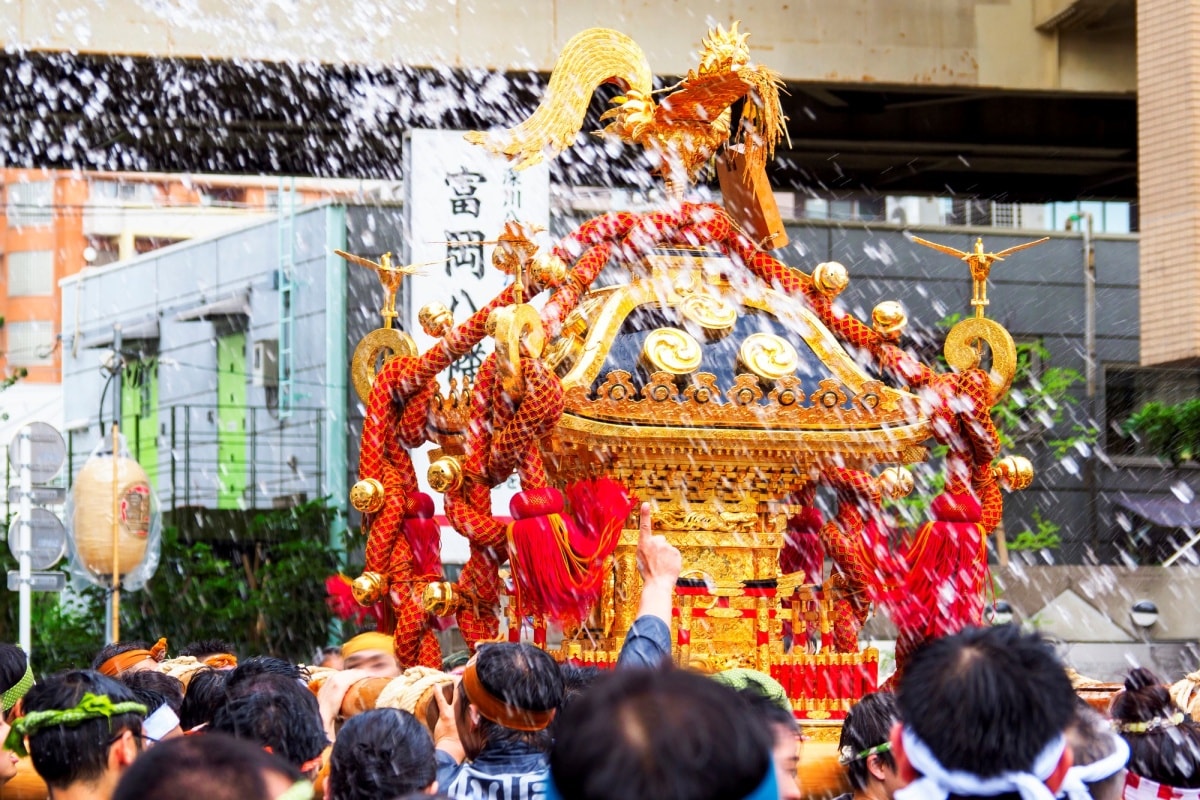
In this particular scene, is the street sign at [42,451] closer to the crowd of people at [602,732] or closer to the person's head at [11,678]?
the crowd of people at [602,732]

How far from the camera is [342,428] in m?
13.6

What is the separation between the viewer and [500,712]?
10.3ft

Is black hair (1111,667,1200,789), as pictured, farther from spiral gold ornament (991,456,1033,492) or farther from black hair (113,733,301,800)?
black hair (113,733,301,800)

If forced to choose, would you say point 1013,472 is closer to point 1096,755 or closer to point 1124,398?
point 1096,755

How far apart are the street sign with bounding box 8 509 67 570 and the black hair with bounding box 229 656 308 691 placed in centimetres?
502

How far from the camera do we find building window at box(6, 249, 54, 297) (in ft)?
100

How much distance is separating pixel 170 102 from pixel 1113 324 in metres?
8.41

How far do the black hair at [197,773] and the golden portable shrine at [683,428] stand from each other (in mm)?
2700

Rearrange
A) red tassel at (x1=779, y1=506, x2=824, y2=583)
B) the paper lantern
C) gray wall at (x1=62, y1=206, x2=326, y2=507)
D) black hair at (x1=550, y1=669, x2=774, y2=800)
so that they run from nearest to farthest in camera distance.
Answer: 1. black hair at (x1=550, y1=669, x2=774, y2=800)
2. red tassel at (x1=779, y1=506, x2=824, y2=583)
3. the paper lantern
4. gray wall at (x1=62, y1=206, x2=326, y2=507)

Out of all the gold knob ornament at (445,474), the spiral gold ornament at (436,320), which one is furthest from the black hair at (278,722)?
the spiral gold ornament at (436,320)

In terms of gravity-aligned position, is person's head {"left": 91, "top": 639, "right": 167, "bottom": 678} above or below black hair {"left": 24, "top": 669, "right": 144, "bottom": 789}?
below

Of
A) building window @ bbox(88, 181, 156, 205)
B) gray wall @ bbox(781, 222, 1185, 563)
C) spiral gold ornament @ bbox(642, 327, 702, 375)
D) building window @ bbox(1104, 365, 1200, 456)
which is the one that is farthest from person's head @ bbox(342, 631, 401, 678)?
building window @ bbox(88, 181, 156, 205)

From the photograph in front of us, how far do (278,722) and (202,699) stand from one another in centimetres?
63

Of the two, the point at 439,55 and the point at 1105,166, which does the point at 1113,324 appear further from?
the point at 439,55
